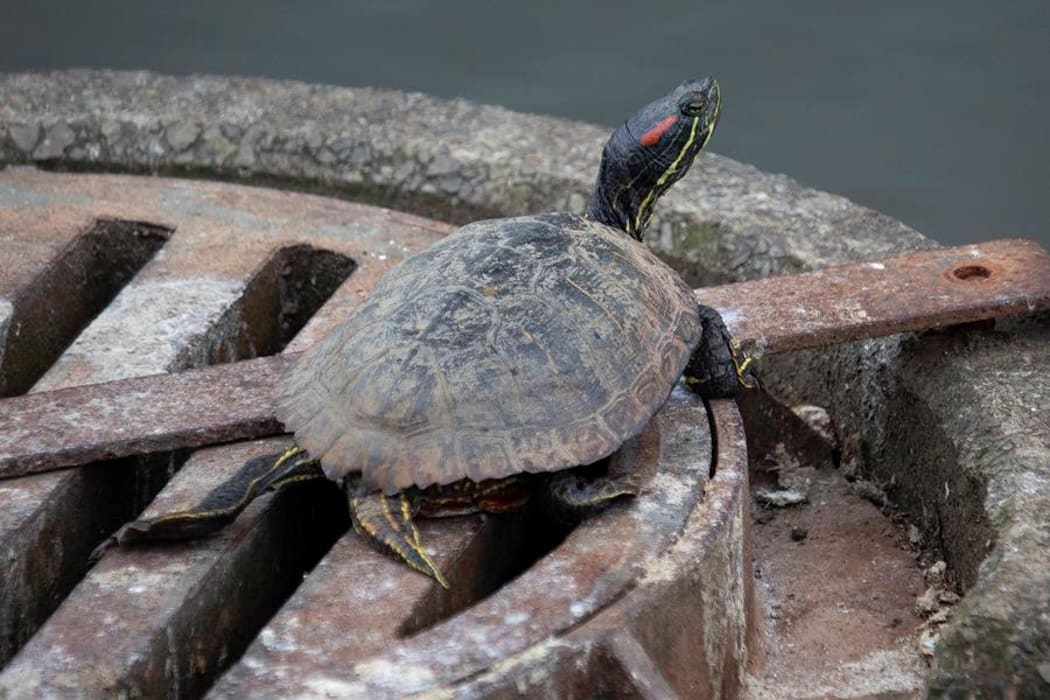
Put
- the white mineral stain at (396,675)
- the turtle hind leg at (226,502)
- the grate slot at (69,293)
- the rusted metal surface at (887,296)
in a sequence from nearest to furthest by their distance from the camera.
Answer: the white mineral stain at (396,675), the turtle hind leg at (226,502), the rusted metal surface at (887,296), the grate slot at (69,293)

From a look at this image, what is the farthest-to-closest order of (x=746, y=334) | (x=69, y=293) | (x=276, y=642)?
(x=69, y=293)
(x=746, y=334)
(x=276, y=642)

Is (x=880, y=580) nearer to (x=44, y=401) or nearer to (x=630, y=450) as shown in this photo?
(x=630, y=450)

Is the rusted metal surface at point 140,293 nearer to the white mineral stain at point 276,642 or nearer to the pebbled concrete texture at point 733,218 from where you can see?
the white mineral stain at point 276,642

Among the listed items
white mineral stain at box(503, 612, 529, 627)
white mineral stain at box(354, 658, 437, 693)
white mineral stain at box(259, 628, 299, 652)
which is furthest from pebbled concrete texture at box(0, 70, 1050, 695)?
white mineral stain at box(259, 628, 299, 652)

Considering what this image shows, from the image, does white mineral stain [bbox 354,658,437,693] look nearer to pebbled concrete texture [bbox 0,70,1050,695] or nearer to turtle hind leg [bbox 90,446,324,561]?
turtle hind leg [bbox 90,446,324,561]

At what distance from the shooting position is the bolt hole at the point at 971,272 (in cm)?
450

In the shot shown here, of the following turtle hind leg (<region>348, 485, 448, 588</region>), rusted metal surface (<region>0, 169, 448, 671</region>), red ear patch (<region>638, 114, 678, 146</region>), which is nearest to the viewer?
turtle hind leg (<region>348, 485, 448, 588</region>)

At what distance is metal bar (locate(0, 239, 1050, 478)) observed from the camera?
3869 mm

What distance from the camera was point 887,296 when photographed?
173 inches

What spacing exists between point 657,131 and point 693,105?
119 mm

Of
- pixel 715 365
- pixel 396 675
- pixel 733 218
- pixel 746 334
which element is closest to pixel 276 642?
pixel 396 675

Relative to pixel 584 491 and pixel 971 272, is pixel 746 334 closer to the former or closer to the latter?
pixel 971 272

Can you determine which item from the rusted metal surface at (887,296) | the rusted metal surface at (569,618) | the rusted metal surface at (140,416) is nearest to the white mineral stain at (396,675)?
the rusted metal surface at (569,618)

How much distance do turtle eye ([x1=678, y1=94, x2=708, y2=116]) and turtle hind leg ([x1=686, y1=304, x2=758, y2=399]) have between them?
622 mm
